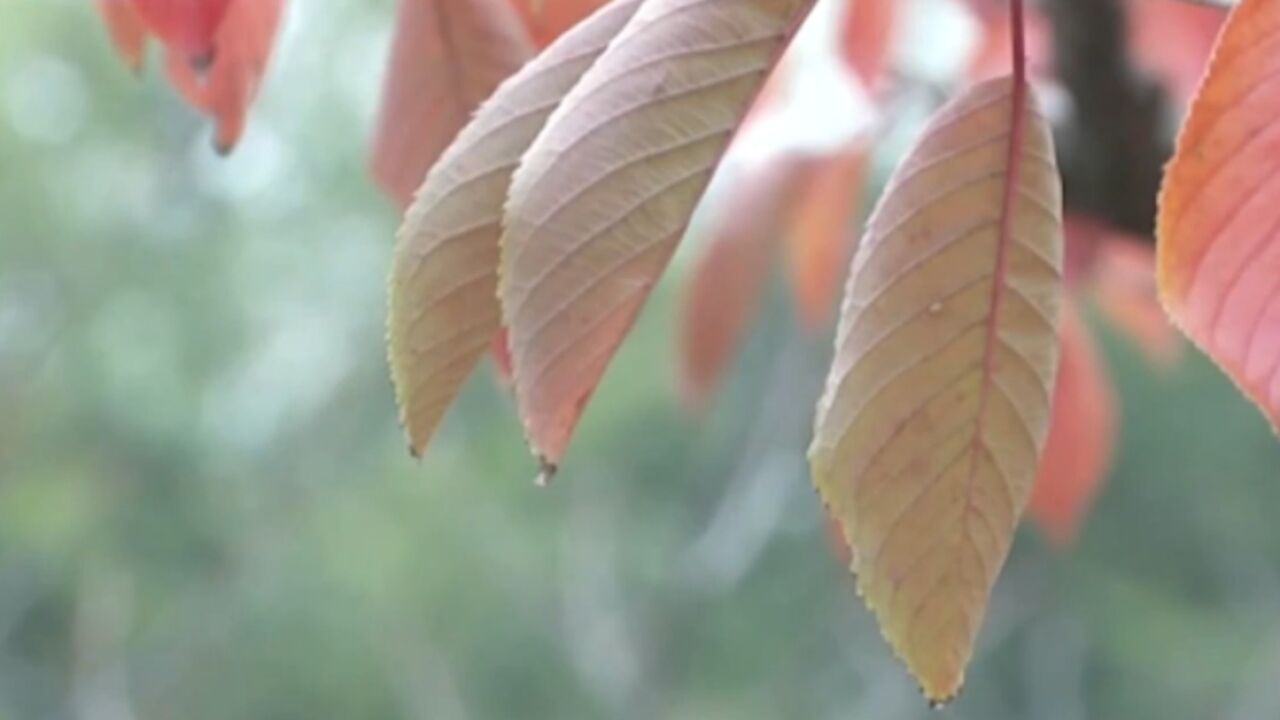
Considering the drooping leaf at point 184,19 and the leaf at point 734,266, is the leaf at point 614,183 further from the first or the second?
the leaf at point 734,266

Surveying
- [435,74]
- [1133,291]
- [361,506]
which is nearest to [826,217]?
[1133,291]

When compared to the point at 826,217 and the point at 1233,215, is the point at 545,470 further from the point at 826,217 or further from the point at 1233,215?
the point at 826,217

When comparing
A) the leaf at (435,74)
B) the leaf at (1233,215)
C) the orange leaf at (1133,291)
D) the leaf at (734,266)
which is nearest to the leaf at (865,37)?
the leaf at (734,266)

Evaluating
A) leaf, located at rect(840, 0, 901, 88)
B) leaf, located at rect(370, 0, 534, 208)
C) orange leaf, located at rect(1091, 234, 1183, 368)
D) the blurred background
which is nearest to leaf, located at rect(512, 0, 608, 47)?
leaf, located at rect(370, 0, 534, 208)

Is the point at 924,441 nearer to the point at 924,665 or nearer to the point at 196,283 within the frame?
the point at 924,665

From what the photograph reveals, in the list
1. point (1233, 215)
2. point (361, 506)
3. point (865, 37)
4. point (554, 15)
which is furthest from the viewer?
point (361, 506)

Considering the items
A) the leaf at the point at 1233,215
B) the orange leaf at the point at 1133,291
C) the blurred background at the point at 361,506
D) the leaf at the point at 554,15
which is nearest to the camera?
the leaf at the point at 1233,215
